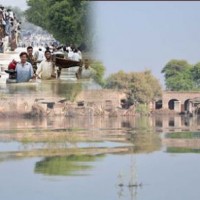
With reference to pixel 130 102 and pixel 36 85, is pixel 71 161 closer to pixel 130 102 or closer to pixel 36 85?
pixel 130 102

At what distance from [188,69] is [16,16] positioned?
80.7 inches

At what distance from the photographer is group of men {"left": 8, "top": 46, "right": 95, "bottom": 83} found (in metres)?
5.89

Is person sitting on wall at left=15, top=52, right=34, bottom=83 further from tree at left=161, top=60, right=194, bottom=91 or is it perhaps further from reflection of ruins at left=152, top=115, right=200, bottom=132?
reflection of ruins at left=152, top=115, right=200, bottom=132

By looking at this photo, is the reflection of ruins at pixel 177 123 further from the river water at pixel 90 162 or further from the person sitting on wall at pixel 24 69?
the person sitting on wall at pixel 24 69

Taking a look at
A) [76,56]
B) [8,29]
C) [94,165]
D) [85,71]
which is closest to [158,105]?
[94,165]

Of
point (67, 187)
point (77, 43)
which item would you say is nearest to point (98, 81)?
point (77, 43)

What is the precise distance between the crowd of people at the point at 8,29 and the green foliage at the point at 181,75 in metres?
1.40

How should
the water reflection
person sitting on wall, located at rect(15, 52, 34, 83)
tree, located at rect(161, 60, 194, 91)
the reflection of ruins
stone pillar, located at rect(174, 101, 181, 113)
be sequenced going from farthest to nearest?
1. stone pillar, located at rect(174, 101, 181, 113)
2. the reflection of ruins
3. tree, located at rect(161, 60, 194, 91)
4. the water reflection
5. person sitting on wall, located at rect(15, 52, 34, 83)

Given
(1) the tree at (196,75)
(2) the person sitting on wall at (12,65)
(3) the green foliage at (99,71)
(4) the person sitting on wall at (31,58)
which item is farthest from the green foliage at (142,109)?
(2) the person sitting on wall at (12,65)

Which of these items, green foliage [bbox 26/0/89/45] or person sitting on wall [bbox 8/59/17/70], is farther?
green foliage [bbox 26/0/89/45]

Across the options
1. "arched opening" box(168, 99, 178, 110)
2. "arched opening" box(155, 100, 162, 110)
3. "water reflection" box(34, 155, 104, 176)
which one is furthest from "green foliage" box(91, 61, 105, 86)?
"arched opening" box(168, 99, 178, 110)

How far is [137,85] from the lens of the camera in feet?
23.5

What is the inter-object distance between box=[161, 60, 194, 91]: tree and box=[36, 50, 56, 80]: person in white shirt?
1.29m

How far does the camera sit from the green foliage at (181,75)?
720 cm
